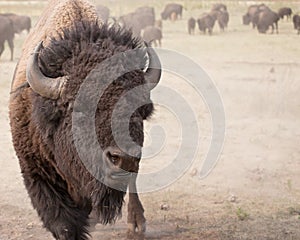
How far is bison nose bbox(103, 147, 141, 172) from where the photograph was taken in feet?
10.0

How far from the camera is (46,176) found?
392cm

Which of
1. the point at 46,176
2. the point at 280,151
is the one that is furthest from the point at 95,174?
the point at 280,151

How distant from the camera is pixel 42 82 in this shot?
133 inches

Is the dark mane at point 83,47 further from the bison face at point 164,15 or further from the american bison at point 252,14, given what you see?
the bison face at point 164,15

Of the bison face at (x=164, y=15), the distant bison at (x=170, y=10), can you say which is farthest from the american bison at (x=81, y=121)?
the bison face at (x=164, y=15)

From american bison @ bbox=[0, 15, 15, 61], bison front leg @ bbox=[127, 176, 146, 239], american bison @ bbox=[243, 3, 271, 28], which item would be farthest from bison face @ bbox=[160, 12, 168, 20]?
bison front leg @ bbox=[127, 176, 146, 239]

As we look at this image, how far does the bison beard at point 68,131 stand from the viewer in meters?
3.31

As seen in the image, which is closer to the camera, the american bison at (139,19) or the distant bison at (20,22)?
the distant bison at (20,22)

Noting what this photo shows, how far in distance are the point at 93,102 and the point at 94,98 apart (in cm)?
2

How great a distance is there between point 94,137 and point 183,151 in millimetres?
4426

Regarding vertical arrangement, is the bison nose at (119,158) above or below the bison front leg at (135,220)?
above

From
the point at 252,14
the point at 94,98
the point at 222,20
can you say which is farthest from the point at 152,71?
the point at 252,14

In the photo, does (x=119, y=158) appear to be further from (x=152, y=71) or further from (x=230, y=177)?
(x=230, y=177)

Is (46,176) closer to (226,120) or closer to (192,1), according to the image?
(226,120)
